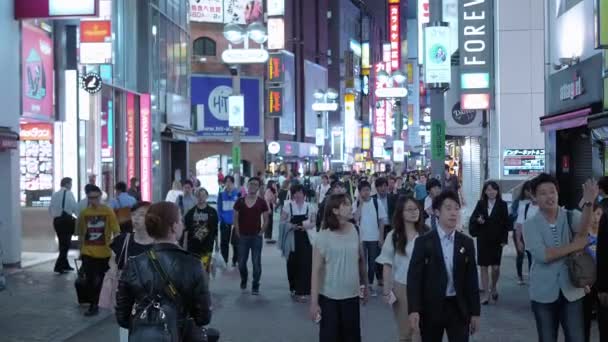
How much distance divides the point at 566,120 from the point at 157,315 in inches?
548

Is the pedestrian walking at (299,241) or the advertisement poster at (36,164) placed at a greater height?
the advertisement poster at (36,164)

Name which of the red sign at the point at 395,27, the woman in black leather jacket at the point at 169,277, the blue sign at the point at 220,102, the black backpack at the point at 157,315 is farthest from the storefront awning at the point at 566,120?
the red sign at the point at 395,27

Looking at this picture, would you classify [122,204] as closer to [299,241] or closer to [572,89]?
[299,241]

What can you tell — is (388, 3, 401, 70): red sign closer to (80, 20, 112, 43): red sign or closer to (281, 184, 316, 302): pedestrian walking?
(80, 20, 112, 43): red sign

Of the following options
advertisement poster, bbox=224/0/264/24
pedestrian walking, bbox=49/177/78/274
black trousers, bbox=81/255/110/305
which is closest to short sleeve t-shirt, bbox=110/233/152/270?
black trousers, bbox=81/255/110/305

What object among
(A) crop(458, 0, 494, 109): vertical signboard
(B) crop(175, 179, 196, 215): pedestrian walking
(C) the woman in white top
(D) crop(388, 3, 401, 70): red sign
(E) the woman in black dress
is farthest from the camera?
(D) crop(388, 3, 401, 70): red sign

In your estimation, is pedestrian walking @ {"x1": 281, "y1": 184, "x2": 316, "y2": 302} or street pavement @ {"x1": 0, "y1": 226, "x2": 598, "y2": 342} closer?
street pavement @ {"x1": 0, "y1": 226, "x2": 598, "y2": 342}

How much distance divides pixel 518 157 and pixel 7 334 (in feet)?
55.8

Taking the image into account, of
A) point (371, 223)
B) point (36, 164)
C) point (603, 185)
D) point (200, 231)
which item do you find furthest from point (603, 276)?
point (36, 164)

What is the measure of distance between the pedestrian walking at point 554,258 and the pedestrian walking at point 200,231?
6.37 meters

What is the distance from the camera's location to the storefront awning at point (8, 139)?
51.4ft

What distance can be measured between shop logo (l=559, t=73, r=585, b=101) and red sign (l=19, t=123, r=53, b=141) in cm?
1111

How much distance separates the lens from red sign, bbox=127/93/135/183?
25.5 meters

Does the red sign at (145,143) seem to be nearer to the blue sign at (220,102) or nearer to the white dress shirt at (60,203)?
the white dress shirt at (60,203)
